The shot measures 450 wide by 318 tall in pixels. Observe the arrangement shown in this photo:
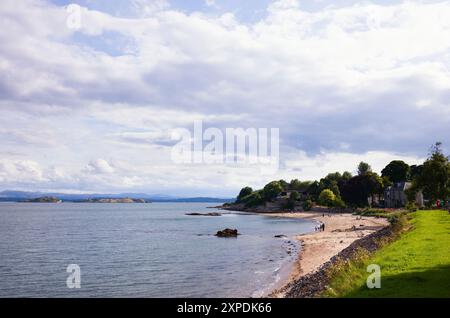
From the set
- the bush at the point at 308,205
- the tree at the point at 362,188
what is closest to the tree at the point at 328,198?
the tree at the point at 362,188

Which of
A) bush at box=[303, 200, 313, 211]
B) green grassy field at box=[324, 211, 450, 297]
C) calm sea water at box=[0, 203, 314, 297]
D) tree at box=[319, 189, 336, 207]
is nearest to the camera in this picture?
green grassy field at box=[324, 211, 450, 297]

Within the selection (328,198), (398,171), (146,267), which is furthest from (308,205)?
(146,267)

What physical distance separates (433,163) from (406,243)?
29050 mm

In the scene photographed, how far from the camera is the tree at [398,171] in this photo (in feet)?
557

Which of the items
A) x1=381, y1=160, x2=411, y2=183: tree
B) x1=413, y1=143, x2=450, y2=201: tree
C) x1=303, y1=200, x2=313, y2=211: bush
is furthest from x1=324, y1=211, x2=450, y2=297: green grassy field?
x1=303, y1=200, x2=313, y2=211: bush

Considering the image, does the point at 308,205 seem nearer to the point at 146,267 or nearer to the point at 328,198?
the point at 328,198

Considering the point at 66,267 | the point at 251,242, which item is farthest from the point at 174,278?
the point at 251,242

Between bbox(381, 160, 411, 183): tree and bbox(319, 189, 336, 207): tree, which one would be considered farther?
bbox(319, 189, 336, 207): tree

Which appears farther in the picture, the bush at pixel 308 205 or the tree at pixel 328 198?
the bush at pixel 308 205

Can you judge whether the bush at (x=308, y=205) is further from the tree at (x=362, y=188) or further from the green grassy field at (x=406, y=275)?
the green grassy field at (x=406, y=275)

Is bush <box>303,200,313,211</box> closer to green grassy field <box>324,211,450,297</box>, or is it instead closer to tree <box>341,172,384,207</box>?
tree <box>341,172,384,207</box>

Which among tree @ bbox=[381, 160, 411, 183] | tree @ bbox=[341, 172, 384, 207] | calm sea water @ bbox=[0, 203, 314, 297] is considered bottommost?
calm sea water @ bbox=[0, 203, 314, 297]

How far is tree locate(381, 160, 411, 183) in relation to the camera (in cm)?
16975
